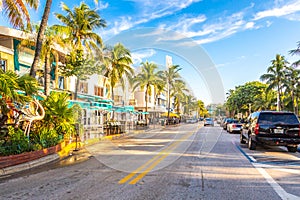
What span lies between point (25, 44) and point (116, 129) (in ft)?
33.7

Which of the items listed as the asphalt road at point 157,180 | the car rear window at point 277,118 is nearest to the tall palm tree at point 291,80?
the car rear window at point 277,118

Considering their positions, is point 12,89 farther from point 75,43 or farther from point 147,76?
point 147,76

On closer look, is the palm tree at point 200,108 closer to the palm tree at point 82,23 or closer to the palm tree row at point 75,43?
the palm tree row at point 75,43

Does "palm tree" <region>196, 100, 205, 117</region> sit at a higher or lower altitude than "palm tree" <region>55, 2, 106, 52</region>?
lower

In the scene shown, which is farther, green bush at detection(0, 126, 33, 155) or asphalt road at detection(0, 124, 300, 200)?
green bush at detection(0, 126, 33, 155)

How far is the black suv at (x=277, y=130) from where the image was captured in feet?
41.9

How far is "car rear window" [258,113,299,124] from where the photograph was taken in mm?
13109

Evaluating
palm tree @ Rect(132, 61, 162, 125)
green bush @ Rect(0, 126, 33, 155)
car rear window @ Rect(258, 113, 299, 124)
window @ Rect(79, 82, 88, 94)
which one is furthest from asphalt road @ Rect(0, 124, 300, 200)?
palm tree @ Rect(132, 61, 162, 125)

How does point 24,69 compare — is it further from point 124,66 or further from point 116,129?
point 124,66

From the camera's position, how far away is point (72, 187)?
6551 millimetres

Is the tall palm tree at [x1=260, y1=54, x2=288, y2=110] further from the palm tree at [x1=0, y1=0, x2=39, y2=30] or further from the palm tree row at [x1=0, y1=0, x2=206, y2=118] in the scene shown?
the palm tree at [x1=0, y1=0, x2=39, y2=30]

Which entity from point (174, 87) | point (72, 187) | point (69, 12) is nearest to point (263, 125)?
point (72, 187)

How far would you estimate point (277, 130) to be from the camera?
1286cm

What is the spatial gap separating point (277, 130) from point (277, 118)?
2.12 ft
